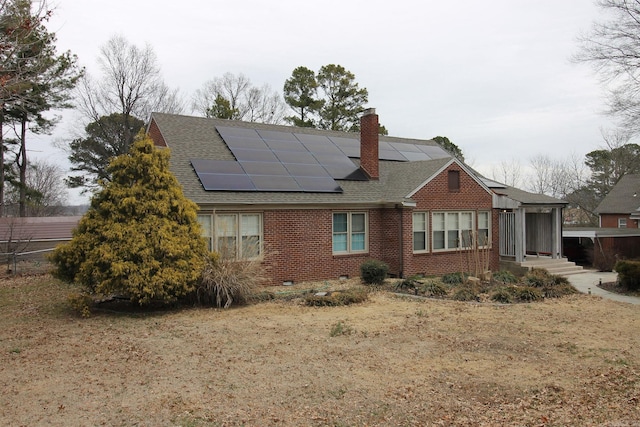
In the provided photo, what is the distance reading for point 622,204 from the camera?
1451 inches

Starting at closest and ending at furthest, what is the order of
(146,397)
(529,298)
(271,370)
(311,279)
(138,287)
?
(146,397) < (271,370) < (138,287) < (529,298) < (311,279)

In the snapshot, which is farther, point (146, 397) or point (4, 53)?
point (4, 53)

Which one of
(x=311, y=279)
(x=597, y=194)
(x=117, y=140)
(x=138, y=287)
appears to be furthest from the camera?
(x=597, y=194)

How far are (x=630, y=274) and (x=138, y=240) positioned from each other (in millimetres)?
13512

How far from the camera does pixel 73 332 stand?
8664 millimetres

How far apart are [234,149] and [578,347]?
40.1ft

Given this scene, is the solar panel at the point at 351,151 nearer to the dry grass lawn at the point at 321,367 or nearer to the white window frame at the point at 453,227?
the white window frame at the point at 453,227

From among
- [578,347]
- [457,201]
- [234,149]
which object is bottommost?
[578,347]

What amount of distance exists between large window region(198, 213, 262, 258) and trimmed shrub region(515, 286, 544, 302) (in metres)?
7.12

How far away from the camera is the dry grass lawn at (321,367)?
5.16 m

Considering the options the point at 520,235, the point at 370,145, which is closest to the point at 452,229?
the point at 520,235

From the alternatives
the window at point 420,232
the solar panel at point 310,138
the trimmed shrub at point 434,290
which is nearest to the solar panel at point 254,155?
the solar panel at point 310,138

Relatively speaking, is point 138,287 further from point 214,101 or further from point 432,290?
point 214,101

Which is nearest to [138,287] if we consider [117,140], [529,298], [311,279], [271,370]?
[271,370]
